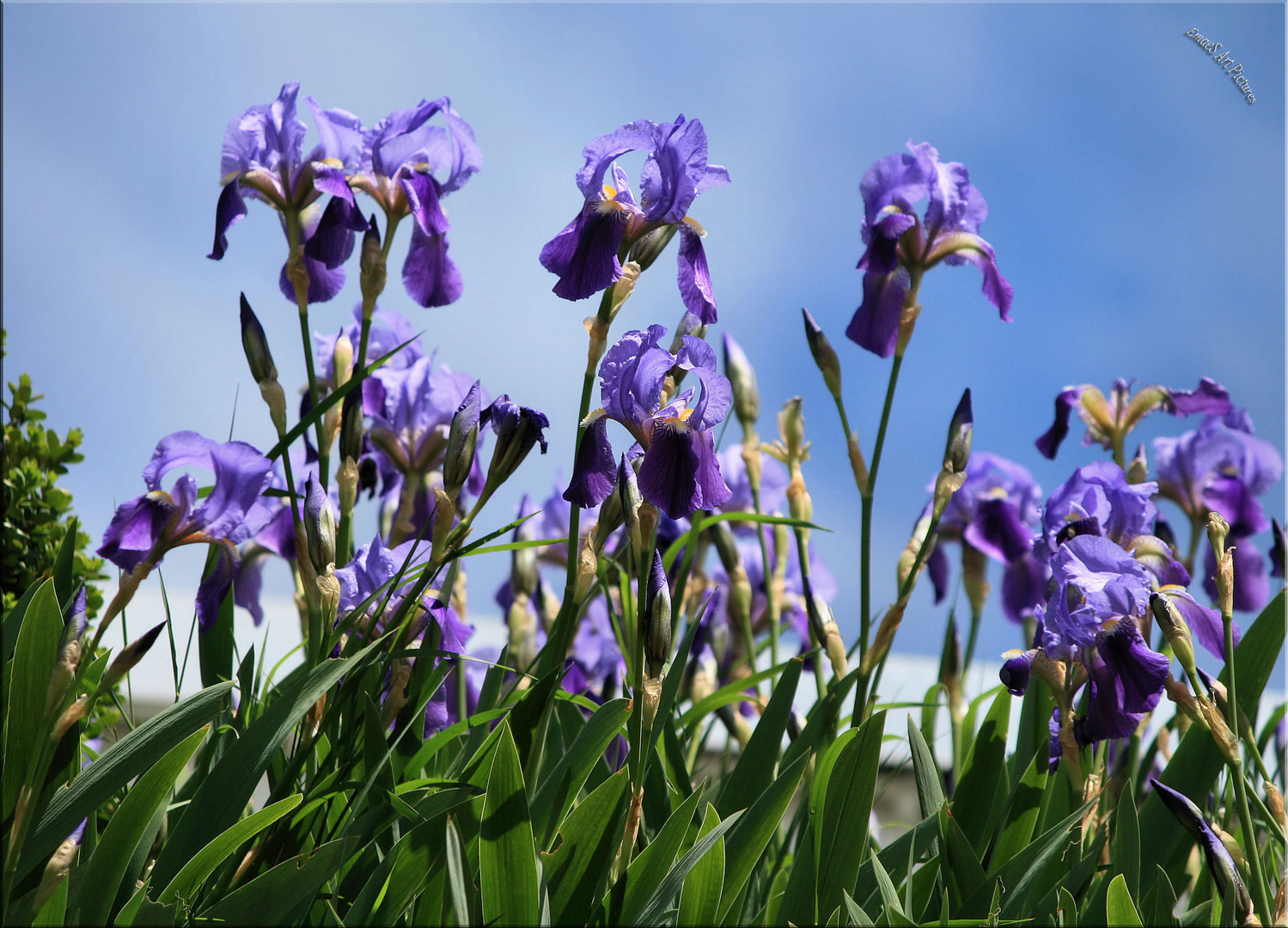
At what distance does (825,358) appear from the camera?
1.71m

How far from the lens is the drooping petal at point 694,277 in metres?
1.31

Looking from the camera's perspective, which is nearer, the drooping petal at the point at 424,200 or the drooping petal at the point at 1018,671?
the drooping petal at the point at 1018,671

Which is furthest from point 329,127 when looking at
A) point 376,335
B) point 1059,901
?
point 1059,901

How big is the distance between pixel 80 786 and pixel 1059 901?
128cm

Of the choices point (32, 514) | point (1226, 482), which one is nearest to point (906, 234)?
point (1226, 482)

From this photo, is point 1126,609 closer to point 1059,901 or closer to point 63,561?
point 1059,901

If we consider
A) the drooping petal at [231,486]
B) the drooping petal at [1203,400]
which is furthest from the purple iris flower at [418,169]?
the drooping petal at [1203,400]

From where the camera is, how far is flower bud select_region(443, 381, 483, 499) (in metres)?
1.24

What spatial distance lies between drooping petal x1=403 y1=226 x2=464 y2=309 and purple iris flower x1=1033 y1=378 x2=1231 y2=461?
5.11 ft

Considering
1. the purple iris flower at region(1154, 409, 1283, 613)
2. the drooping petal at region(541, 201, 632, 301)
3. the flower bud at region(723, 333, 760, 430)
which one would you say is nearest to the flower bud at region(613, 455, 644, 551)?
the drooping petal at region(541, 201, 632, 301)

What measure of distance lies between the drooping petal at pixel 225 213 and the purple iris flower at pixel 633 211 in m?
0.77

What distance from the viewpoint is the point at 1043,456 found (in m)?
2.36

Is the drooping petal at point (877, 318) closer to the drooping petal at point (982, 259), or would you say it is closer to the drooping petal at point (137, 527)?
the drooping petal at point (982, 259)

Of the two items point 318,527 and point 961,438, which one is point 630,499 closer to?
point 318,527
